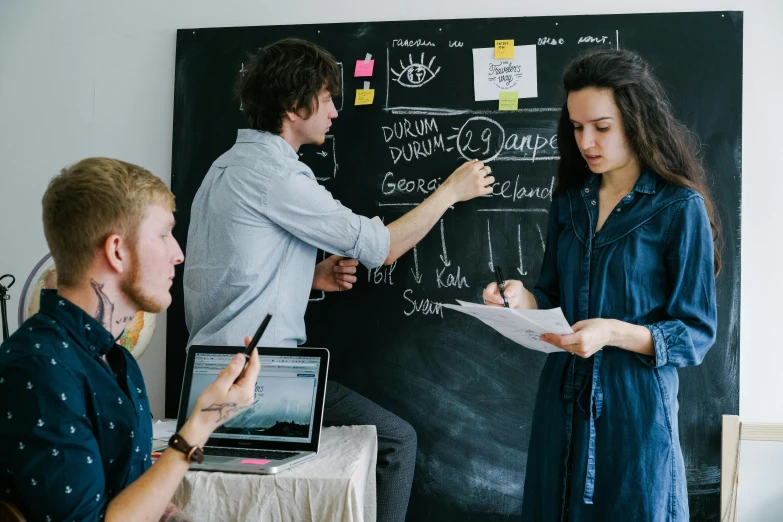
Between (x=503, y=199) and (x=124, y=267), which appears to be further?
(x=503, y=199)

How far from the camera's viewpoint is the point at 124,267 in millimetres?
1278

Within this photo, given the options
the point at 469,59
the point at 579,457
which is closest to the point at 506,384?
the point at 579,457

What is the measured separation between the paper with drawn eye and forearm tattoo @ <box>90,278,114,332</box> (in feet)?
2.21

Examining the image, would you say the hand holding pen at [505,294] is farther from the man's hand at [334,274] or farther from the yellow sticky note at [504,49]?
the yellow sticky note at [504,49]

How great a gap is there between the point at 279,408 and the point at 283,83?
950mm

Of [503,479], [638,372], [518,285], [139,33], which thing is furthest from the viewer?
[139,33]

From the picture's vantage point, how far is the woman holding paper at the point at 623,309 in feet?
5.22

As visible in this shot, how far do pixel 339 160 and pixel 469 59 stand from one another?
0.59 meters

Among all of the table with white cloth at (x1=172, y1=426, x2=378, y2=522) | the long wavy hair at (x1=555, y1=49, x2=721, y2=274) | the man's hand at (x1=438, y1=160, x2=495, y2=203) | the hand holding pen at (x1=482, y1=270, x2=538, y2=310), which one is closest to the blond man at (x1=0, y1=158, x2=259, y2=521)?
the table with white cloth at (x1=172, y1=426, x2=378, y2=522)

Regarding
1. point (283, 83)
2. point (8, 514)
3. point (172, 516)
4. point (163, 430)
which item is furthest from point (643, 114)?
point (163, 430)

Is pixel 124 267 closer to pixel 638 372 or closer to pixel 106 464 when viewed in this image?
pixel 106 464

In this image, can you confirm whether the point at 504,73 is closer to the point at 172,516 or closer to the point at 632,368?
the point at 632,368

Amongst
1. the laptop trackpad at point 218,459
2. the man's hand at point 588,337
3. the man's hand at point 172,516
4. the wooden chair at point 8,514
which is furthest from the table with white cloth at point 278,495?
the wooden chair at point 8,514

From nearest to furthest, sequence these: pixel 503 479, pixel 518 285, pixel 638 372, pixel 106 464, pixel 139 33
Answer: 1. pixel 106 464
2. pixel 638 372
3. pixel 518 285
4. pixel 503 479
5. pixel 139 33
